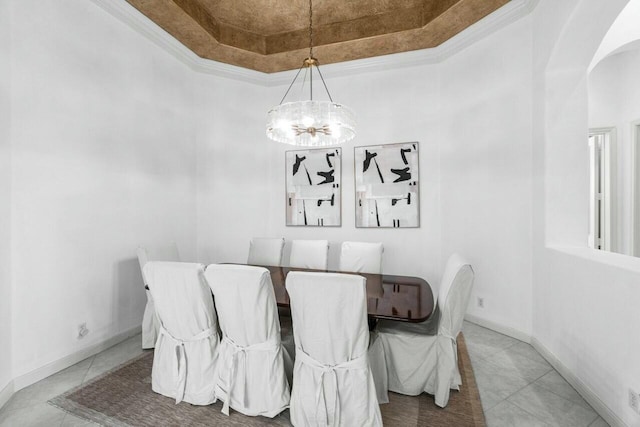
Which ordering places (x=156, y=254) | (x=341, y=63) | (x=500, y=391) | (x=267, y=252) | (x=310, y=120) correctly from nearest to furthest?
(x=500, y=391), (x=310, y=120), (x=156, y=254), (x=267, y=252), (x=341, y=63)

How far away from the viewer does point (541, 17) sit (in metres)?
2.52

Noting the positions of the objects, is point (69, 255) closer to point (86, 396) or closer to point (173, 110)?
point (86, 396)

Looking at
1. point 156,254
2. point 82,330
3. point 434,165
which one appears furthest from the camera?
point 434,165

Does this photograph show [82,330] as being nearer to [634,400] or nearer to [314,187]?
[314,187]

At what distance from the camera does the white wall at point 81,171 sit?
6.97 feet

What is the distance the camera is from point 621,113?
10.6 feet

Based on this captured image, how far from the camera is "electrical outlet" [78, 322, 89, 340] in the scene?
2.48 meters

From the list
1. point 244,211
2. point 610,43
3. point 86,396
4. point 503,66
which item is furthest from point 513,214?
point 86,396

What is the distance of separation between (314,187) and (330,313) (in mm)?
2560

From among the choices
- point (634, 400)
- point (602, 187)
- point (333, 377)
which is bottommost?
point (634, 400)

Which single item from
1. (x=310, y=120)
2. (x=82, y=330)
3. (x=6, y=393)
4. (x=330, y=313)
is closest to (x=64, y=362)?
(x=82, y=330)

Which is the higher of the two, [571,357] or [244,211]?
[244,211]

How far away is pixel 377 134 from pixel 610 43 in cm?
226

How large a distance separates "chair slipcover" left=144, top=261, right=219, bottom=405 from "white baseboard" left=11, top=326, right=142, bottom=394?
104cm
